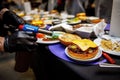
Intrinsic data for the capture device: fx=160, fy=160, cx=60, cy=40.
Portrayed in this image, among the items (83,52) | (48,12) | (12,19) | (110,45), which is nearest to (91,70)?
(83,52)

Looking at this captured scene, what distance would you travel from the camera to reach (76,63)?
68cm

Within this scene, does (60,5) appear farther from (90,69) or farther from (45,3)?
(90,69)

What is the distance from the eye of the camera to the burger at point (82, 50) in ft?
2.21

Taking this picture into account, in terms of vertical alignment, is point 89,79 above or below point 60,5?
below

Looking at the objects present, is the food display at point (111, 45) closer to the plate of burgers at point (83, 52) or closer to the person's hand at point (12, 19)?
the plate of burgers at point (83, 52)

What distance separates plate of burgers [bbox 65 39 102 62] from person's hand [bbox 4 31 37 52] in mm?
184

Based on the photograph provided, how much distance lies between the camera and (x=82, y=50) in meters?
0.67

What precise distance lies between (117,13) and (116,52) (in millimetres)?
265

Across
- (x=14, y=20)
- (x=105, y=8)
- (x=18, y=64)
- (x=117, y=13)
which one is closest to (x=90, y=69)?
(x=117, y=13)

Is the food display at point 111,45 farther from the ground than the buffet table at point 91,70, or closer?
farther from the ground

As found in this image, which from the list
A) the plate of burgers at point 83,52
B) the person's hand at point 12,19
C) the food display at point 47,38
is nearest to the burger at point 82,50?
the plate of burgers at point 83,52

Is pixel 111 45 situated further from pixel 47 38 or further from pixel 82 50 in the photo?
pixel 47 38

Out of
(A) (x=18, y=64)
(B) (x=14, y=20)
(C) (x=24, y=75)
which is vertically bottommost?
(C) (x=24, y=75)

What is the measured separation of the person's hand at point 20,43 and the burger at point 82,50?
19 centimetres
